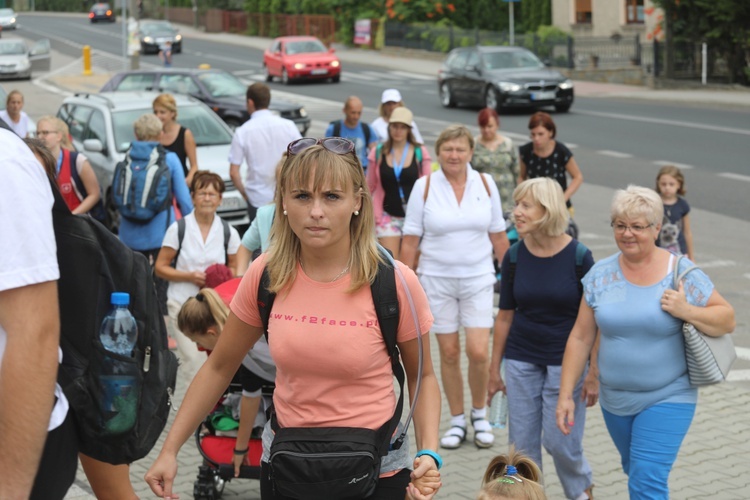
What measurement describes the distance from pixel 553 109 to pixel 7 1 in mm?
110641

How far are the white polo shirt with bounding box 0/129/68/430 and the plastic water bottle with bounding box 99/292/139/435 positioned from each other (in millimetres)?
474

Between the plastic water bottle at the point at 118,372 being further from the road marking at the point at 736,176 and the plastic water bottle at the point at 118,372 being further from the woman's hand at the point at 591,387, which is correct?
the road marking at the point at 736,176

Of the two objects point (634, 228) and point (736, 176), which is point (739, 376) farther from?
point (736, 176)

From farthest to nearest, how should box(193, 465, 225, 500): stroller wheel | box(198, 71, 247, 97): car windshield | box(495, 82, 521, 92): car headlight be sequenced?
box(495, 82, 521, 92): car headlight → box(198, 71, 247, 97): car windshield → box(193, 465, 225, 500): stroller wheel

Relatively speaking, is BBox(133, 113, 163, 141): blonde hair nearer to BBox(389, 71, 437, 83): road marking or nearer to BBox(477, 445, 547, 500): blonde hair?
BBox(477, 445, 547, 500): blonde hair

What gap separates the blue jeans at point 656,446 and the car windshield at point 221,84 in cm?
1916

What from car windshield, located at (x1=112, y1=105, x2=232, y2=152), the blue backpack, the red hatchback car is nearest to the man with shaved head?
the blue backpack

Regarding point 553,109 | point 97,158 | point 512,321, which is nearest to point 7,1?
point 553,109

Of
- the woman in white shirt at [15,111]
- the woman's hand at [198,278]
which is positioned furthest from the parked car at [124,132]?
the woman's hand at [198,278]

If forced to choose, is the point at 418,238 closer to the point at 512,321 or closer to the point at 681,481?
the point at 512,321

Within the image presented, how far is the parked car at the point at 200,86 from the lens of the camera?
2300 centimetres

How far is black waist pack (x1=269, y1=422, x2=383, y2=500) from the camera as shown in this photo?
3.52 metres

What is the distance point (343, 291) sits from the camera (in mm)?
3559

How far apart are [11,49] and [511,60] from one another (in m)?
23.3
